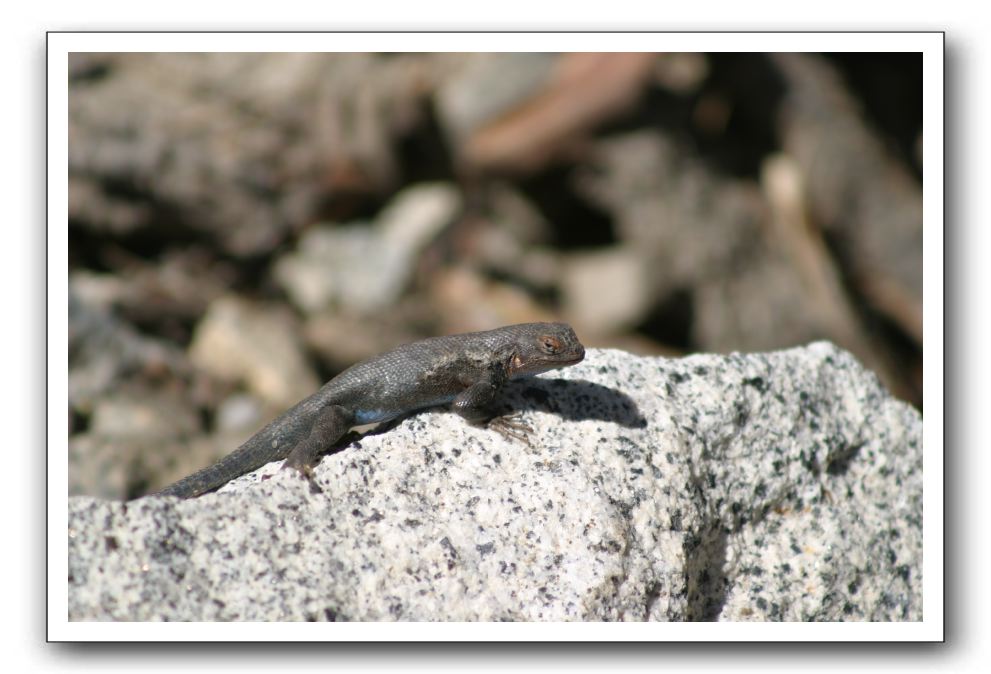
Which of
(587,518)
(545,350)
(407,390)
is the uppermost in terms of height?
(545,350)

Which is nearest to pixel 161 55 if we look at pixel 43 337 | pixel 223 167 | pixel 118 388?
pixel 223 167

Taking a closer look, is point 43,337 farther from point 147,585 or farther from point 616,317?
point 616,317

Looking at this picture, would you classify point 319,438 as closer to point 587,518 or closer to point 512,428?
point 512,428

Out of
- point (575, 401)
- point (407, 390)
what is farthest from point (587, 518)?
point (407, 390)

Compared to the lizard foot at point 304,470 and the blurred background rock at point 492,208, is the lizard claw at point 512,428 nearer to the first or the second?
the lizard foot at point 304,470

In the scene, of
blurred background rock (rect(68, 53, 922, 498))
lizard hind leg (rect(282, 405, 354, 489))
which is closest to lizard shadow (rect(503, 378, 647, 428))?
lizard hind leg (rect(282, 405, 354, 489))

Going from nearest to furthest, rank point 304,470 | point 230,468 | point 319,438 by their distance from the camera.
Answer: point 304,470 < point 319,438 < point 230,468

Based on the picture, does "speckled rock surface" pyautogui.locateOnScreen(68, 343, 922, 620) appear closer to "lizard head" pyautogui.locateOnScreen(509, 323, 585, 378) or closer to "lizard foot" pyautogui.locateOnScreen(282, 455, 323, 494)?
"lizard foot" pyautogui.locateOnScreen(282, 455, 323, 494)

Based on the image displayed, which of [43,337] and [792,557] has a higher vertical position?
[43,337]
